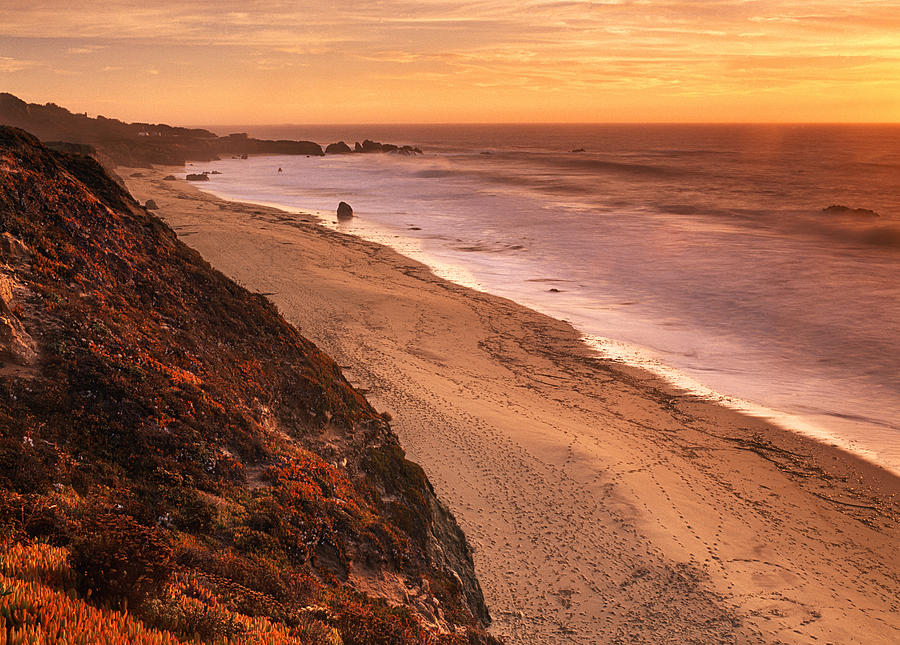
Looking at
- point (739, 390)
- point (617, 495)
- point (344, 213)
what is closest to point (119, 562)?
point (617, 495)

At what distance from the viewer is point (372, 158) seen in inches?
5463

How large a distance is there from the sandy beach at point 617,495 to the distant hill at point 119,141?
61.4 meters

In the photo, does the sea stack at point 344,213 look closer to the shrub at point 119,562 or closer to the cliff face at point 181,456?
the cliff face at point 181,456

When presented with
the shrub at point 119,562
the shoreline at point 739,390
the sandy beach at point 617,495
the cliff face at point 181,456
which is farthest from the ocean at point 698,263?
the shrub at point 119,562

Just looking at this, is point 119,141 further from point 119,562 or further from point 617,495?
point 119,562

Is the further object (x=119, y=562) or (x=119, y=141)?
(x=119, y=141)

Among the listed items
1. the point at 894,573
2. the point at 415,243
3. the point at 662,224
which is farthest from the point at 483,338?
the point at 662,224

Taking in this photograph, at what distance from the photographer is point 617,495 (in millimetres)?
12680

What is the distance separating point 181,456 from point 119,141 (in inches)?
3984

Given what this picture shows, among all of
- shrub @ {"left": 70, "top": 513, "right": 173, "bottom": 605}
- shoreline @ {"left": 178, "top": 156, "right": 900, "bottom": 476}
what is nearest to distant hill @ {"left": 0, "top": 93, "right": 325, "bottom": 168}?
shoreline @ {"left": 178, "top": 156, "right": 900, "bottom": 476}

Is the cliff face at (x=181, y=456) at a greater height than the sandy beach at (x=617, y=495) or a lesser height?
greater

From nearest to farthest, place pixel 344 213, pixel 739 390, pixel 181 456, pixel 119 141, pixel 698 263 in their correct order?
pixel 181 456, pixel 739 390, pixel 698 263, pixel 344 213, pixel 119 141

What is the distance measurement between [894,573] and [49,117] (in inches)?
5261

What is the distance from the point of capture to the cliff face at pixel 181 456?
16.2 feet
